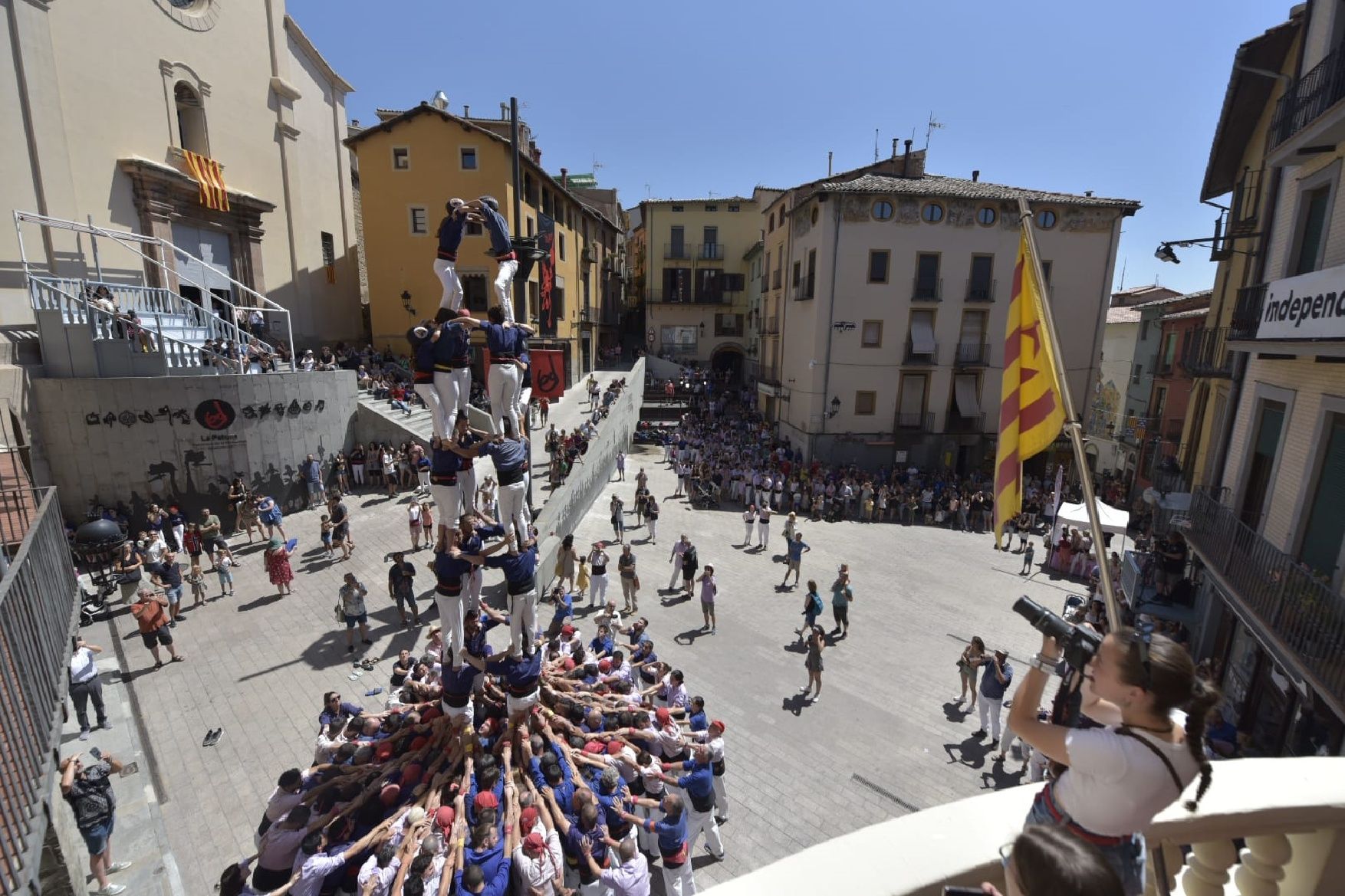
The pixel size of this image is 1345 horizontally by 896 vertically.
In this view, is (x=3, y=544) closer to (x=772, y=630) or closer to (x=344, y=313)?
(x=772, y=630)

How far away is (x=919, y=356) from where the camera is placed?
2591cm

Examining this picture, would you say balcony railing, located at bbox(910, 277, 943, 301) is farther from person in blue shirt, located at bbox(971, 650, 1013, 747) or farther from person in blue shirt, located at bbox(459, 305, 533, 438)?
person in blue shirt, located at bbox(459, 305, 533, 438)

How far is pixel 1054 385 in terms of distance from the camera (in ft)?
13.1

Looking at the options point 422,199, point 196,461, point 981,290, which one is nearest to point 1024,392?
point 196,461

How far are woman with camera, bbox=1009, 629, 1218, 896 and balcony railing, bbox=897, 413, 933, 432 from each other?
25.4m

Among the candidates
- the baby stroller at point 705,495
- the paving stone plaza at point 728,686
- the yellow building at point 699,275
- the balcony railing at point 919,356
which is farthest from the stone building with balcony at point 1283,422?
the yellow building at point 699,275

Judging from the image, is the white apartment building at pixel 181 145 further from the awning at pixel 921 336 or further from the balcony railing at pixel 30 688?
the awning at pixel 921 336

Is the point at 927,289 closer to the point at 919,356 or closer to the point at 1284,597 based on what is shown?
the point at 919,356

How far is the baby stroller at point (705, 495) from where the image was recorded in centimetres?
2094

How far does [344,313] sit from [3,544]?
2346 cm

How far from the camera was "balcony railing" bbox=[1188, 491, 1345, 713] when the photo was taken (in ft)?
22.8

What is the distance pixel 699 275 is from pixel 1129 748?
145ft

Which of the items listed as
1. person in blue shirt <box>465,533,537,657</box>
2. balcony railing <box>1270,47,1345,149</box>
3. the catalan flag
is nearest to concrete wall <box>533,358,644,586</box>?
person in blue shirt <box>465,533,537,657</box>

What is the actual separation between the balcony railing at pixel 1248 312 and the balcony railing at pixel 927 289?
1527 centimetres
